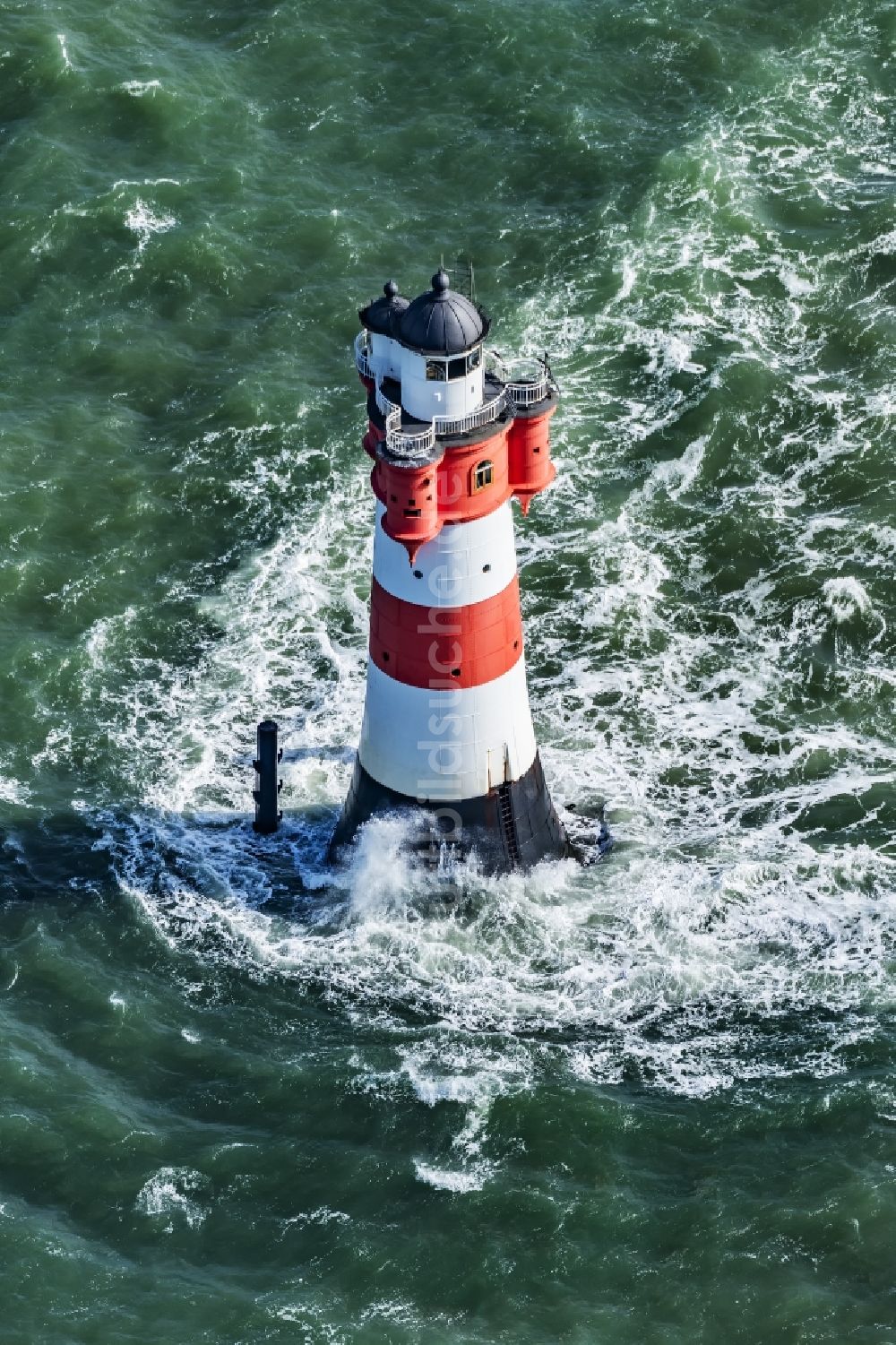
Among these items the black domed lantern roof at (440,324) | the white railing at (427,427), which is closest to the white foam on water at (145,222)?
the white railing at (427,427)

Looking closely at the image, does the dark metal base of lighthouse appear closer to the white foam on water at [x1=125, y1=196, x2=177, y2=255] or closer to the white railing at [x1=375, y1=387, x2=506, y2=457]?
the white railing at [x1=375, y1=387, x2=506, y2=457]

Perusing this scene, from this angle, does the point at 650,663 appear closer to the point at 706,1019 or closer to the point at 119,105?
the point at 706,1019

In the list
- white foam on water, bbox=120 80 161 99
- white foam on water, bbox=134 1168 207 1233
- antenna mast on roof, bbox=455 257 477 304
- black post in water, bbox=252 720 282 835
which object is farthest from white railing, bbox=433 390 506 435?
white foam on water, bbox=120 80 161 99

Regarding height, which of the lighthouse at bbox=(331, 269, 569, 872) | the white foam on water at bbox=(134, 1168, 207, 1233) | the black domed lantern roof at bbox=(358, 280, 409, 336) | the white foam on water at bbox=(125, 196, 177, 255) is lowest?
the white foam on water at bbox=(134, 1168, 207, 1233)

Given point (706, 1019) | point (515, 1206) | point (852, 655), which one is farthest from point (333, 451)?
point (515, 1206)

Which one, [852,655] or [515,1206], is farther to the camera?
[852,655]

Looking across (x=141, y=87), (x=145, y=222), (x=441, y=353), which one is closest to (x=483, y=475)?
(x=441, y=353)
